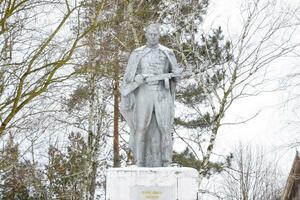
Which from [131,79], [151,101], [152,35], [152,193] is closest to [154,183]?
[152,193]

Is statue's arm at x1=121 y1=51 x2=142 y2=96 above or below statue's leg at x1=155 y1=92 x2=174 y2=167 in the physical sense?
above

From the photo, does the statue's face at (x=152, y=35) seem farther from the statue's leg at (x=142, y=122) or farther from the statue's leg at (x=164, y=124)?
the statue's leg at (x=164, y=124)

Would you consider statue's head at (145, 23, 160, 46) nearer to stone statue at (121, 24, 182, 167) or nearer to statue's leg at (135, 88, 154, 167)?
stone statue at (121, 24, 182, 167)

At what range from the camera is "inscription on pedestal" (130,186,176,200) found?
28.0 feet

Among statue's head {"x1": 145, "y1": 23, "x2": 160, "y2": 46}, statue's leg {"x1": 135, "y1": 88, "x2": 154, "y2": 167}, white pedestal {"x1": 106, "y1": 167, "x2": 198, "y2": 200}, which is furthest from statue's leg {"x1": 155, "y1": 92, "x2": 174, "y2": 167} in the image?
statue's head {"x1": 145, "y1": 23, "x2": 160, "y2": 46}

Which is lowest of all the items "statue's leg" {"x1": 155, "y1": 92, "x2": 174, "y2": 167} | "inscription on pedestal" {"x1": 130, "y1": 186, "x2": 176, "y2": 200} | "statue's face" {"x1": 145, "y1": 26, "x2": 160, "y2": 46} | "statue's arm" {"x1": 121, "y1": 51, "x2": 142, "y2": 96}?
"inscription on pedestal" {"x1": 130, "y1": 186, "x2": 176, "y2": 200}

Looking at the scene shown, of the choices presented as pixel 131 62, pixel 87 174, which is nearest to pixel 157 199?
pixel 131 62

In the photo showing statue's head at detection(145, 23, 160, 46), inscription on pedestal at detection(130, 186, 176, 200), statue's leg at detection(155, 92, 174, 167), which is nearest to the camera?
inscription on pedestal at detection(130, 186, 176, 200)

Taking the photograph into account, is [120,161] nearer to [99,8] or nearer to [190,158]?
[190,158]

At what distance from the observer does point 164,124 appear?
920 centimetres

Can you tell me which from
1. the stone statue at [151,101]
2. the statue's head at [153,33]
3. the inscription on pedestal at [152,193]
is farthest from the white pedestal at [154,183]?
the statue's head at [153,33]

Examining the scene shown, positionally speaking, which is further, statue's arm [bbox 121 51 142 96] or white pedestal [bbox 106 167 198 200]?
statue's arm [bbox 121 51 142 96]

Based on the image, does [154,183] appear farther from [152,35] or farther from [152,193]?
[152,35]

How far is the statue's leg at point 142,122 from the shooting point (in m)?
9.16
